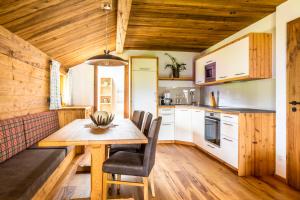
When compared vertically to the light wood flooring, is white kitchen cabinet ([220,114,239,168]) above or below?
above

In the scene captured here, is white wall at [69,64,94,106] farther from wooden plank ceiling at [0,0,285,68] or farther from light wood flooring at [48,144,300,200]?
light wood flooring at [48,144,300,200]

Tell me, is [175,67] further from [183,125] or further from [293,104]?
[293,104]

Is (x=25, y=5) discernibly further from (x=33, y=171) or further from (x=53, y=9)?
(x=33, y=171)

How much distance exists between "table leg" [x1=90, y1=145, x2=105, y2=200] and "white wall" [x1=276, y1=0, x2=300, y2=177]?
237 centimetres

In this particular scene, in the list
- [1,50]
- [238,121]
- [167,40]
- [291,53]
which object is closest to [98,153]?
[1,50]

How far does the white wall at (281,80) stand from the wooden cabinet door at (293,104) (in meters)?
0.08

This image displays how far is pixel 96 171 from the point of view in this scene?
6.61 feet

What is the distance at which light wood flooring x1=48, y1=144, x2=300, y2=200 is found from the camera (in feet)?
7.63

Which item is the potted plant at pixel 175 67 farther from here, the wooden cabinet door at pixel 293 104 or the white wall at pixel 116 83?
the wooden cabinet door at pixel 293 104

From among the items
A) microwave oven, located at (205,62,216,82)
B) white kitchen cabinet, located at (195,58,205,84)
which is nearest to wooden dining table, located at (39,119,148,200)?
microwave oven, located at (205,62,216,82)

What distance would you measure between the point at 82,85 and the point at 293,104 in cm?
478

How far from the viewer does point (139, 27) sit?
12.4 feet

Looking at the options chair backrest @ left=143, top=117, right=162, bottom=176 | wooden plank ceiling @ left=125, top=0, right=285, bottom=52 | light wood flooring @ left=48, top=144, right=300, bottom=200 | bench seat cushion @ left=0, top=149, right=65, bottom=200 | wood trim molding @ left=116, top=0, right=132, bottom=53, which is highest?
wooden plank ceiling @ left=125, top=0, right=285, bottom=52

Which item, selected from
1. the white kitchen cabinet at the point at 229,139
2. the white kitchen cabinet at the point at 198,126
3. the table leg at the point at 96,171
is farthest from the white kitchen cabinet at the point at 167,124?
the table leg at the point at 96,171
